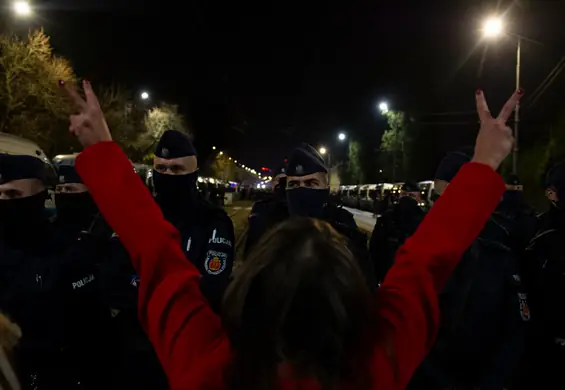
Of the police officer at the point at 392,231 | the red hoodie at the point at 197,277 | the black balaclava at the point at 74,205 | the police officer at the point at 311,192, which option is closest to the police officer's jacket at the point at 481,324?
the police officer at the point at 311,192

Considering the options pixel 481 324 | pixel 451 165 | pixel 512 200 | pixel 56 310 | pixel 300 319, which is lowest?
pixel 481 324

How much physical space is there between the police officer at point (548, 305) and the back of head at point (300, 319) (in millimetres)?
2971

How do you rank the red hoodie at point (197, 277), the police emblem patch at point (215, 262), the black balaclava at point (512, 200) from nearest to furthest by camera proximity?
the red hoodie at point (197, 277) → the police emblem patch at point (215, 262) → the black balaclava at point (512, 200)

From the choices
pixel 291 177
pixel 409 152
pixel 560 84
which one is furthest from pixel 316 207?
pixel 409 152

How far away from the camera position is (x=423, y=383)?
11.7 feet

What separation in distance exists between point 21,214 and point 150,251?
6.71 ft

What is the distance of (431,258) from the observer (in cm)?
144

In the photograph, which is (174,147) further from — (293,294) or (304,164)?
(293,294)

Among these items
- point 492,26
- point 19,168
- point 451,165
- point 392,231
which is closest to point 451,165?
point 451,165

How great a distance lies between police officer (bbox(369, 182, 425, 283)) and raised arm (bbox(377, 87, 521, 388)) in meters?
3.67

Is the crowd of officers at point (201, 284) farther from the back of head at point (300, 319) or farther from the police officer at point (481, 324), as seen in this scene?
the back of head at point (300, 319)

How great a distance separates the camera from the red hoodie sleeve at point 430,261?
1397mm

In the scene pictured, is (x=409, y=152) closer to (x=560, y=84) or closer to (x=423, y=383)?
(x=560, y=84)

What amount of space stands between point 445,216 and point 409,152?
51553 millimetres
